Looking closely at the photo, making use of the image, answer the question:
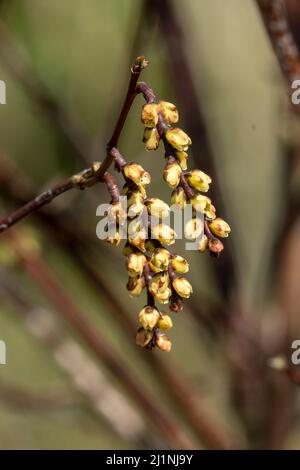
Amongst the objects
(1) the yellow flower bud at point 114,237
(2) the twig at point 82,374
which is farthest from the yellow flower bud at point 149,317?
(2) the twig at point 82,374

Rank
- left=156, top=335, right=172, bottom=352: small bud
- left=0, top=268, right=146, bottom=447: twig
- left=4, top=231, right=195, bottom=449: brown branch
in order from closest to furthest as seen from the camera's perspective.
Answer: left=156, top=335, right=172, bottom=352: small bud → left=4, top=231, right=195, bottom=449: brown branch → left=0, top=268, right=146, bottom=447: twig

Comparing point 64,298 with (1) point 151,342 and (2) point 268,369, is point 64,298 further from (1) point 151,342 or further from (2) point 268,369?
(1) point 151,342

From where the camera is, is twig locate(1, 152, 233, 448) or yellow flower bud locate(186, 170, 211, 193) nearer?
yellow flower bud locate(186, 170, 211, 193)

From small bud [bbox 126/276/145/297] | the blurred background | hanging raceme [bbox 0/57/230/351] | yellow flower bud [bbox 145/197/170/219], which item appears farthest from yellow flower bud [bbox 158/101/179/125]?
the blurred background

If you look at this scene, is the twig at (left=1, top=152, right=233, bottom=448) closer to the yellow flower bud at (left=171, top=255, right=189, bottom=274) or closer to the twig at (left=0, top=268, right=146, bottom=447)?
the twig at (left=0, top=268, right=146, bottom=447)

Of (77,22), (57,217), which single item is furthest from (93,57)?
(57,217)

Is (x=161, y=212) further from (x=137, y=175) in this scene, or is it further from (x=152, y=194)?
(x=152, y=194)

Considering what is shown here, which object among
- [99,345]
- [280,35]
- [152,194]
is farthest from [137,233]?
[152,194]
